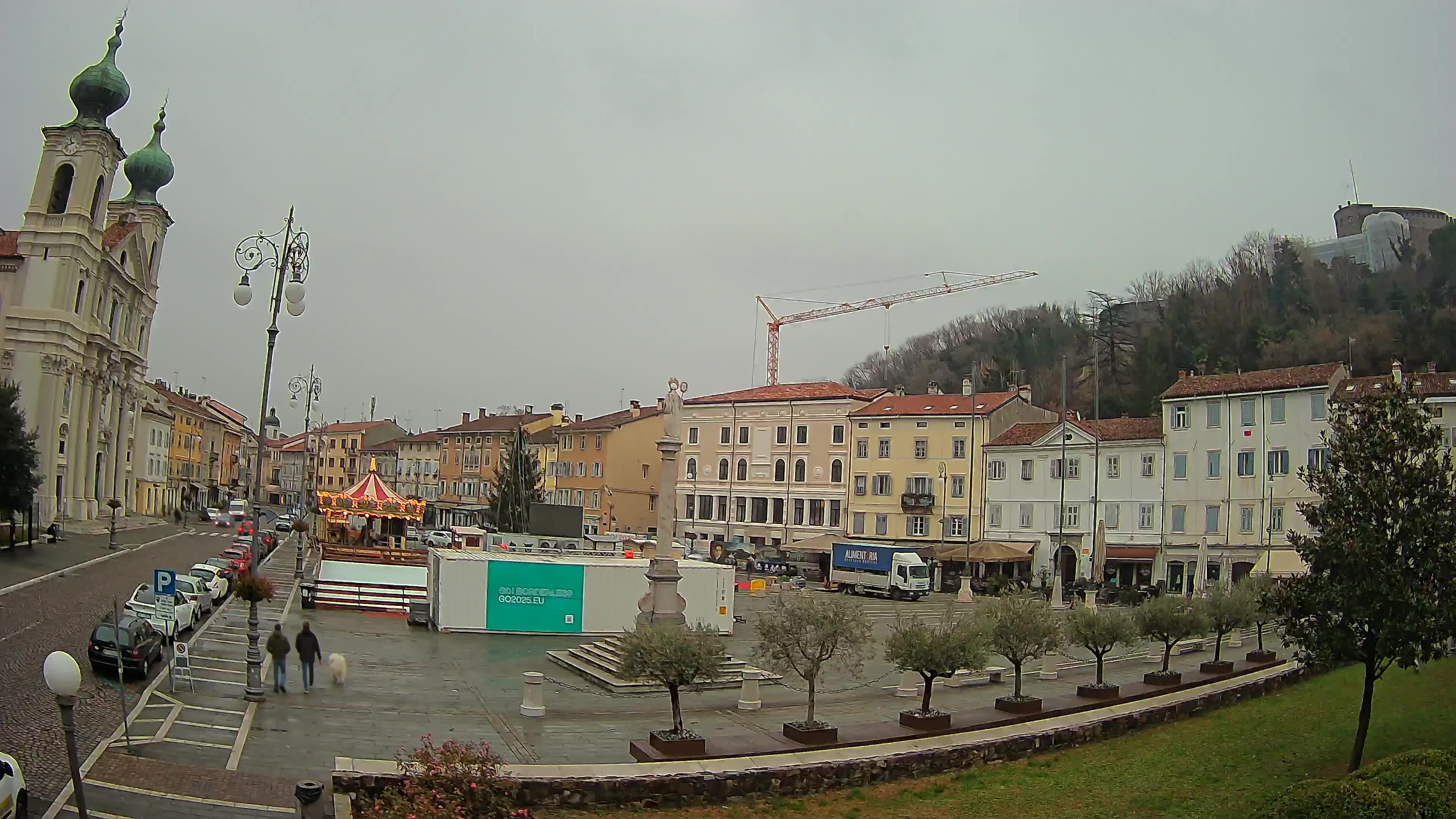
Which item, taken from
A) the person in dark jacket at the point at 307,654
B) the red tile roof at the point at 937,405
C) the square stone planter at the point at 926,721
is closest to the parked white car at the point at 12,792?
the person in dark jacket at the point at 307,654

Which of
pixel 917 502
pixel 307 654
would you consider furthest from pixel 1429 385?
pixel 307 654

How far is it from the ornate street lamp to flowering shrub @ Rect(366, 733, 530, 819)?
287cm

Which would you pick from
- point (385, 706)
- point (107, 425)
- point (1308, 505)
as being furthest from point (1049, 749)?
point (107, 425)

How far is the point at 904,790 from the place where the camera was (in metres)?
15.2

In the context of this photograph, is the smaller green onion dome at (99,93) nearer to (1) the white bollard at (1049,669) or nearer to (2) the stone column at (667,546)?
(2) the stone column at (667,546)

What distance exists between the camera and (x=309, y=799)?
1104 cm

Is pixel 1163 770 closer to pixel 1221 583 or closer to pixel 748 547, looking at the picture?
pixel 1221 583

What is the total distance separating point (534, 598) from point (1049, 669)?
51.0ft

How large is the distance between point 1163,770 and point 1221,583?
14.0m

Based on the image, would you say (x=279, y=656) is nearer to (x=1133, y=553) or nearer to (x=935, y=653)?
(x=935, y=653)

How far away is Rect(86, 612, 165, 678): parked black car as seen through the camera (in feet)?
66.5

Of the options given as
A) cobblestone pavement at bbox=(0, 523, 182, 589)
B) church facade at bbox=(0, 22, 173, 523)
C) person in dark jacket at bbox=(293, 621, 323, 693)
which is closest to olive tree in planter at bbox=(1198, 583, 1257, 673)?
person in dark jacket at bbox=(293, 621, 323, 693)

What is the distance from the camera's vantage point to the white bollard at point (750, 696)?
21125 millimetres

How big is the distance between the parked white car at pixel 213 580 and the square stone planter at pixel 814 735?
2439 centimetres
